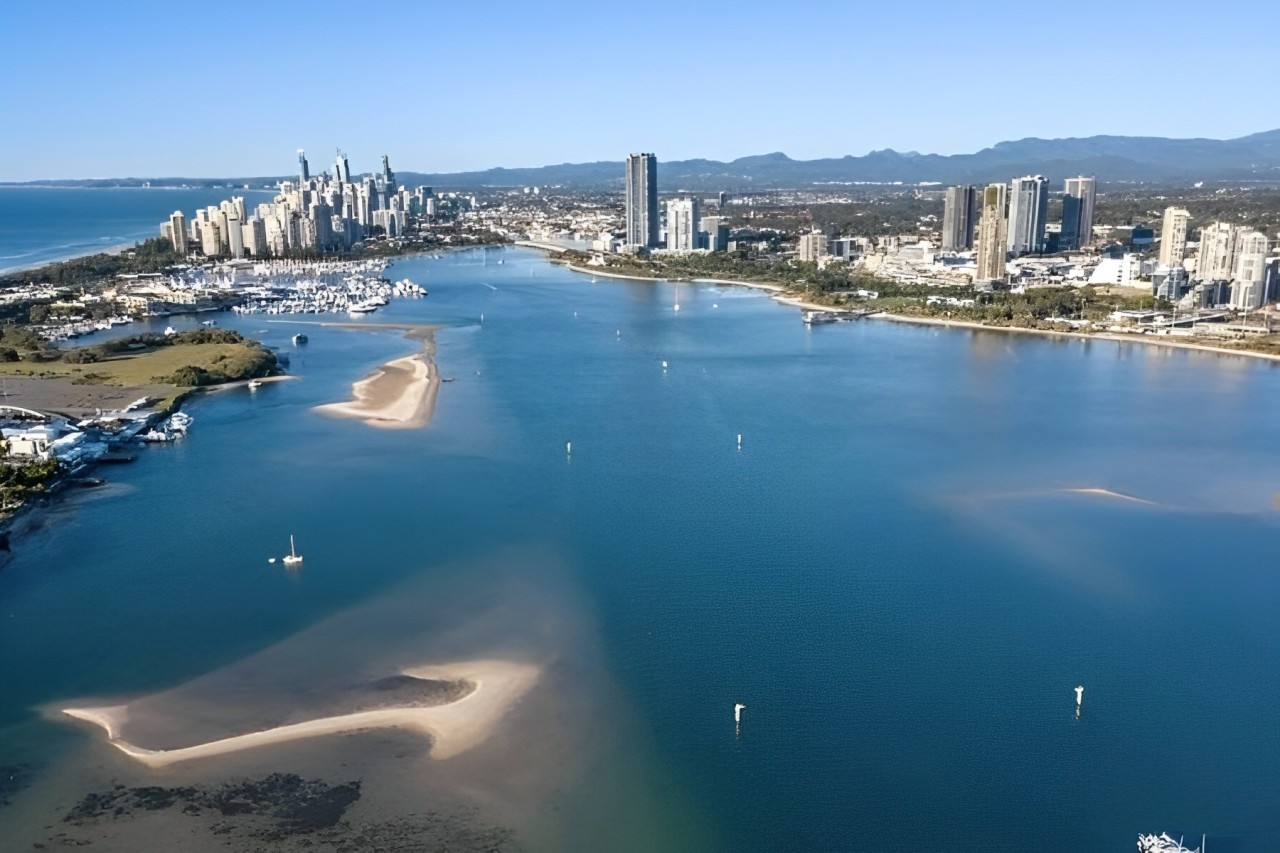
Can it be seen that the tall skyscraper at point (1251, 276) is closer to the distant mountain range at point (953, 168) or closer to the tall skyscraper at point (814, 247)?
the tall skyscraper at point (814, 247)

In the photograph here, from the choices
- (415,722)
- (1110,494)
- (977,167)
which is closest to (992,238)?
(1110,494)

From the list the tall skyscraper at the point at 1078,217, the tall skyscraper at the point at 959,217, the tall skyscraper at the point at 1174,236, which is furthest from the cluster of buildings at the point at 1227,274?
the tall skyscraper at the point at 1078,217

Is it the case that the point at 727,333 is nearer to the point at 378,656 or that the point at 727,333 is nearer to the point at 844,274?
the point at 844,274

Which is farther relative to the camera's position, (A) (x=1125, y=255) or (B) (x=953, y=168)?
(B) (x=953, y=168)

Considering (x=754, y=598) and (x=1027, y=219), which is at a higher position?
(x=1027, y=219)

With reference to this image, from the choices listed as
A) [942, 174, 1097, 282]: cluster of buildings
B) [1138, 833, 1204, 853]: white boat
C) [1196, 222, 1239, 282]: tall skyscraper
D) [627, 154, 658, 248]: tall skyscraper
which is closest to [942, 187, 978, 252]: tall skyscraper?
[942, 174, 1097, 282]: cluster of buildings

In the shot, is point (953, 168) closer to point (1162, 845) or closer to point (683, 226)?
point (683, 226)
